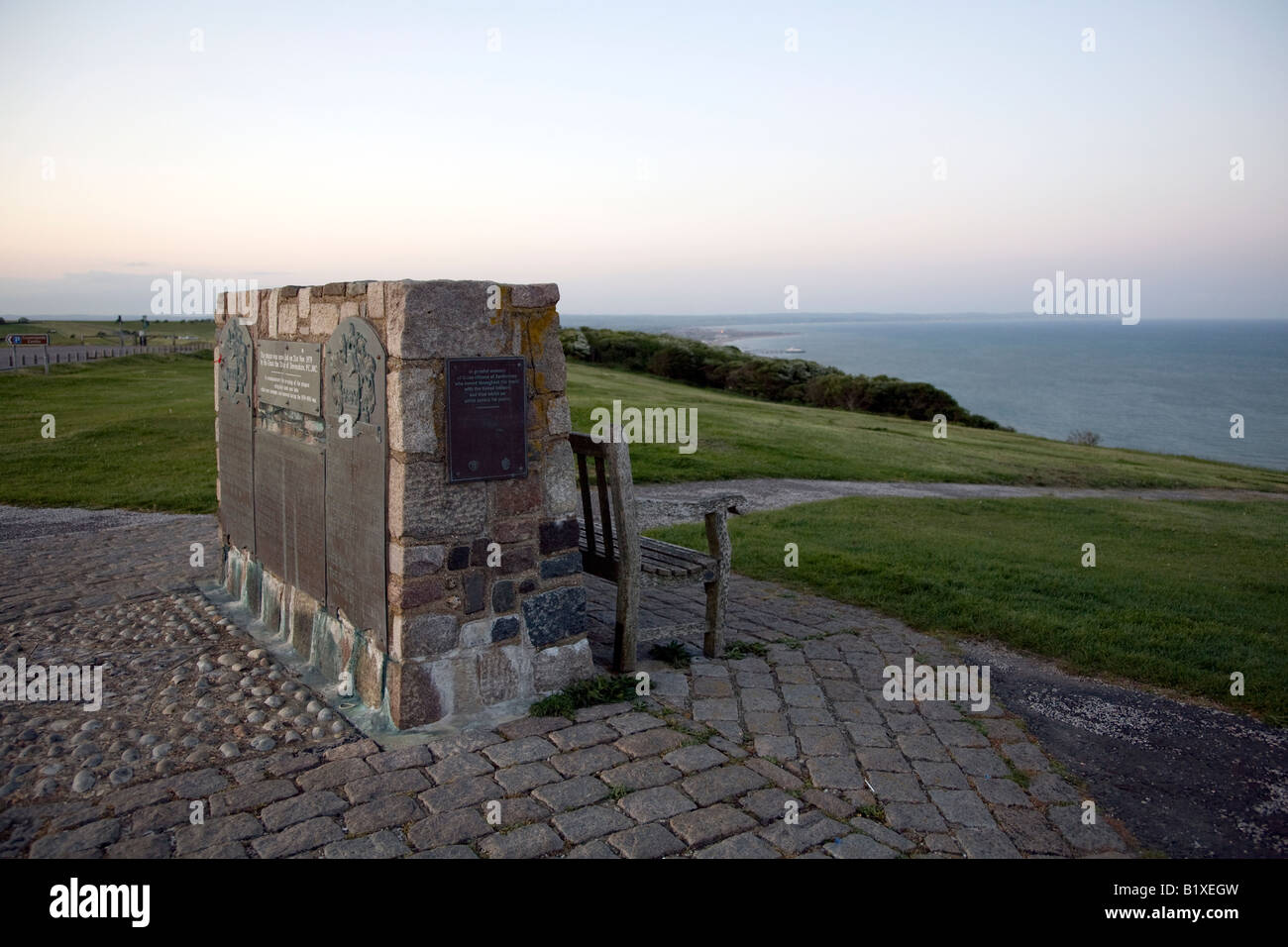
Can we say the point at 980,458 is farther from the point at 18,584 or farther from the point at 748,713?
the point at 18,584

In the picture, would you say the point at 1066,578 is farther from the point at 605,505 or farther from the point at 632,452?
the point at 632,452

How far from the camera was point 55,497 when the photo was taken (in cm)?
1060

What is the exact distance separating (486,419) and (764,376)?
31445 millimetres

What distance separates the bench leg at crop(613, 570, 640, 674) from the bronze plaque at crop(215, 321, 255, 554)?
2838 millimetres

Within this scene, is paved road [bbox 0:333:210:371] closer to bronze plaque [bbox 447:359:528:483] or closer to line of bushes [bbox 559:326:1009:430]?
line of bushes [bbox 559:326:1009:430]

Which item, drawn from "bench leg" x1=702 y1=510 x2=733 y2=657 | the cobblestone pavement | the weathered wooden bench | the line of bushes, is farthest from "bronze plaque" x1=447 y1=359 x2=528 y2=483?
the line of bushes

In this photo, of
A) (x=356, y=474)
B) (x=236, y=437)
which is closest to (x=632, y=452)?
(x=236, y=437)

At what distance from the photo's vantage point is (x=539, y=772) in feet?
12.9

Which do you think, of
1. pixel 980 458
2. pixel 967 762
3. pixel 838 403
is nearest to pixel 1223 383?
pixel 838 403

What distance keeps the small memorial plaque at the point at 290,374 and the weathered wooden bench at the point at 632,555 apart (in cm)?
153

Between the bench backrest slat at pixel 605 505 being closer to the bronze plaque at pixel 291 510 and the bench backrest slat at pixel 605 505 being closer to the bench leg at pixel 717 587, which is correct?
the bench leg at pixel 717 587

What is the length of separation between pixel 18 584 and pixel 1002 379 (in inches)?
3920

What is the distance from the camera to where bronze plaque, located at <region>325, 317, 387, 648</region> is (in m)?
4.38
